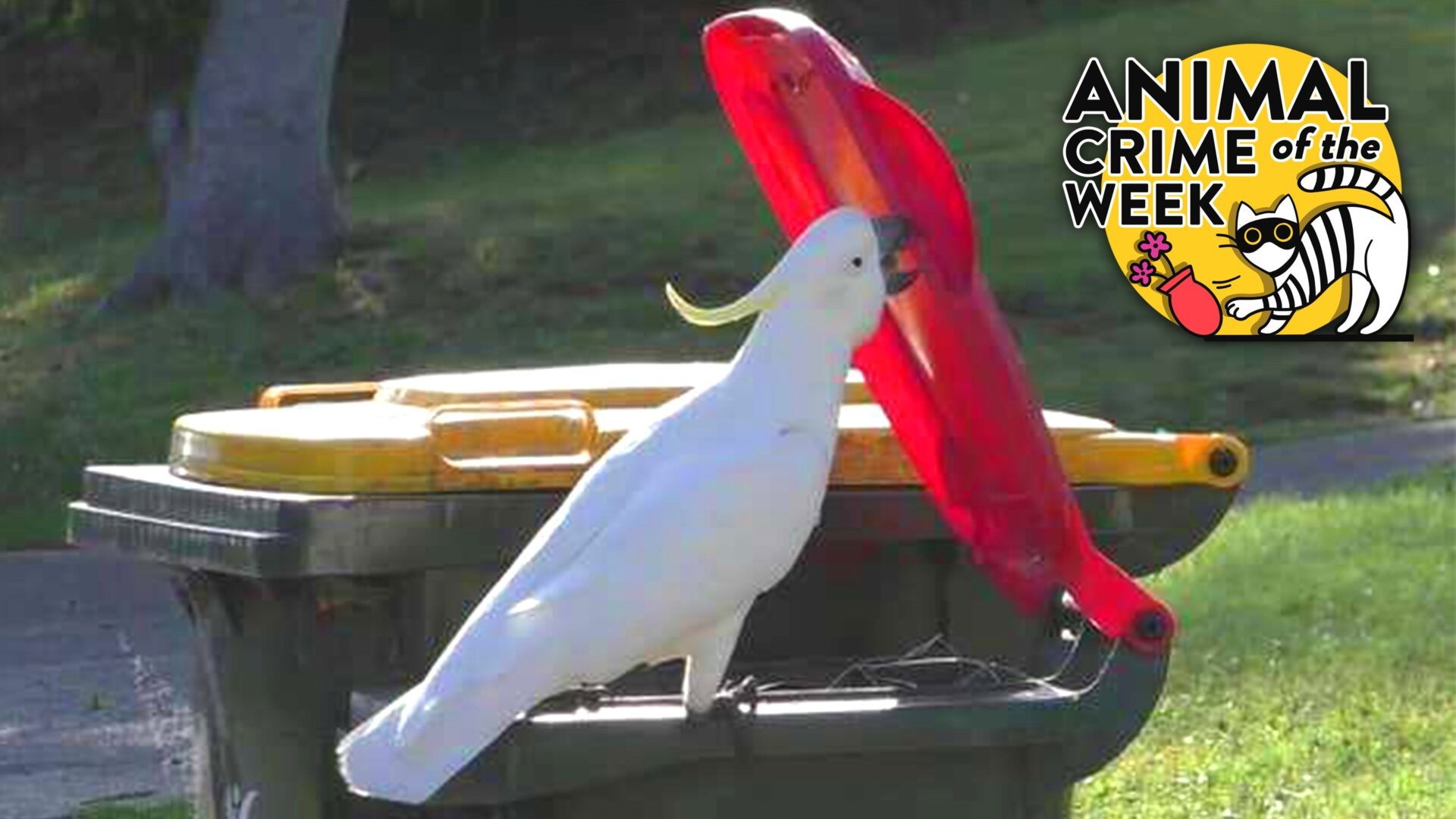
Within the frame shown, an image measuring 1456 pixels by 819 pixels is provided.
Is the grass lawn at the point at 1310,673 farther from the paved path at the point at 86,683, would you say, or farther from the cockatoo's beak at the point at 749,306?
the cockatoo's beak at the point at 749,306

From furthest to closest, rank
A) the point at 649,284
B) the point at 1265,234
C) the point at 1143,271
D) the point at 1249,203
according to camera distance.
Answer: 1. the point at 649,284
2. the point at 1143,271
3. the point at 1249,203
4. the point at 1265,234

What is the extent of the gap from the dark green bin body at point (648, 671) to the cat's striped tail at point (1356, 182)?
30.1 feet

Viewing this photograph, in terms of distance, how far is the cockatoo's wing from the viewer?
3.69m

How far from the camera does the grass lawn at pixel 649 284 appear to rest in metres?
14.1

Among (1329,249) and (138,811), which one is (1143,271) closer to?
(1329,249)

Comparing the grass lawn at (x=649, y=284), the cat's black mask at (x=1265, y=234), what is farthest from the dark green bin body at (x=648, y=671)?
the cat's black mask at (x=1265, y=234)

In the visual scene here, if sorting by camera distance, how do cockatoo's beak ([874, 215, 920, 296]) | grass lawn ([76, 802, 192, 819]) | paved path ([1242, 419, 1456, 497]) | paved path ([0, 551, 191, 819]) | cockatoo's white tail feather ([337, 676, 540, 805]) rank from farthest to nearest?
paved path ([1242, 419, 1456, 497]), paved path ([0, 551, 191, 819]), grass lawn ([76, 802, 192, 819]), cockatoo's beak ([874, 215, 920, 296]), cockatoo's white tail feather ([337, 676, 540, 805])

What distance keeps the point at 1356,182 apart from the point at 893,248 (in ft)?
35.4

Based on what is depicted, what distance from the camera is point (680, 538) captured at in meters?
3.78

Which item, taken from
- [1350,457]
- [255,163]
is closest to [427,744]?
[1350,457]

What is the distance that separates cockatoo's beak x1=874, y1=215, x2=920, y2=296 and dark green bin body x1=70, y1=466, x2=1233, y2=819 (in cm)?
44

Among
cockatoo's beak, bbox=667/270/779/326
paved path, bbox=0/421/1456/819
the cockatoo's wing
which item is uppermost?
cockatoo's beak, bbox=667/270/779/326

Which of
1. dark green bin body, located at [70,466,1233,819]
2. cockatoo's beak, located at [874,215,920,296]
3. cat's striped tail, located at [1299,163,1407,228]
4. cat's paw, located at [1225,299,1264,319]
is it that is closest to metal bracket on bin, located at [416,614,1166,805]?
dark green bin body, located at [70,466,1233,819]

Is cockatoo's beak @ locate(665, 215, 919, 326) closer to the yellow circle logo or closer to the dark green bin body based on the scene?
the dark green bin body
